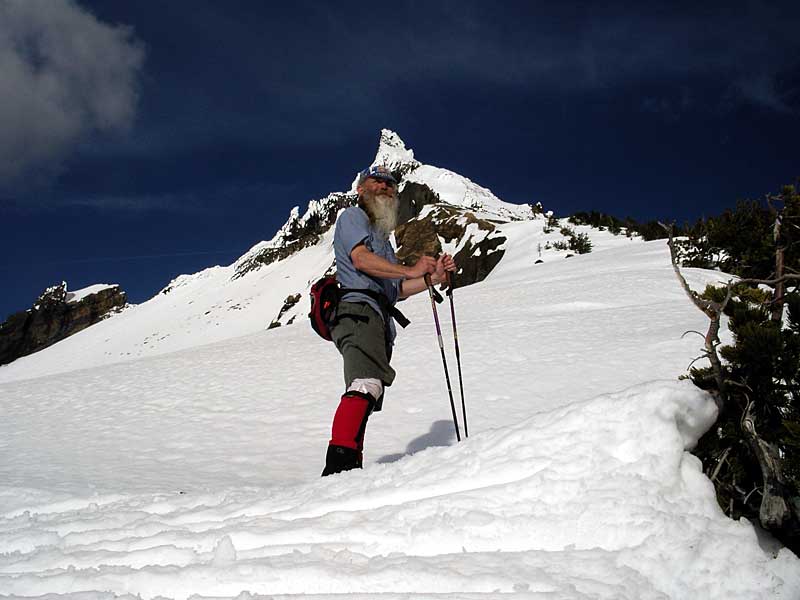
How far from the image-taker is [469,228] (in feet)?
97.3

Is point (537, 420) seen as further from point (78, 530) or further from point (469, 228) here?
point (469, 228)

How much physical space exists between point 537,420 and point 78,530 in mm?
2123

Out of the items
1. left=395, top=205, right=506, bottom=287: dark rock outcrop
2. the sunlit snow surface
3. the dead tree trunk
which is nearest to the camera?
the sunlit snow surface

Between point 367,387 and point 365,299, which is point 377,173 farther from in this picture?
point 367,387

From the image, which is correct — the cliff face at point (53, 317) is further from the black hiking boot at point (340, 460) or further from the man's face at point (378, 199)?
the black hiking boot at point (340, 460)

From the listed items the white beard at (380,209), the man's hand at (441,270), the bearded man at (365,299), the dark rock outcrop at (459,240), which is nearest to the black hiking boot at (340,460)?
the bearded man at (365,299)

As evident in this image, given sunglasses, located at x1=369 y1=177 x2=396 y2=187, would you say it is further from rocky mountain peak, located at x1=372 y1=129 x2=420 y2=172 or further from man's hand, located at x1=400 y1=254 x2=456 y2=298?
rocky mountain peak, located at x1=372 y1=129 x2=420 y2=172

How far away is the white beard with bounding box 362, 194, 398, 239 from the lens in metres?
3.37

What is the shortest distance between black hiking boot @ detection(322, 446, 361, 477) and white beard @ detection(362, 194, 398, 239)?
1.45 meters

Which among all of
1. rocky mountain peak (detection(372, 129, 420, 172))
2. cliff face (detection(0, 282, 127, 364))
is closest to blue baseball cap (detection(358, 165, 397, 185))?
rocky mountain peak (detection(372, 129, 420, 172))

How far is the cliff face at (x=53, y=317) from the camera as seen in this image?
68.5m

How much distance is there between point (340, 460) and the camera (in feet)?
9.09

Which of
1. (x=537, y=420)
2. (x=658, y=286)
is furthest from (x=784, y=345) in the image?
(x=658, y=286)

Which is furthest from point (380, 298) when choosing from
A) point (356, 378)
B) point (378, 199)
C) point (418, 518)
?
point (418, 518)
